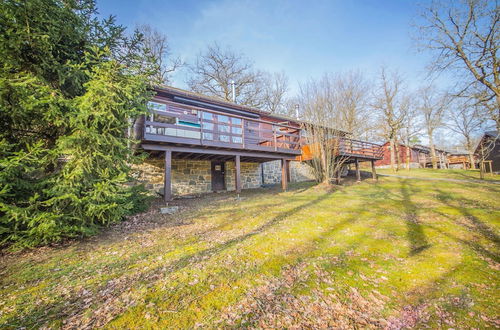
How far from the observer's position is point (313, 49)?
16203 mm

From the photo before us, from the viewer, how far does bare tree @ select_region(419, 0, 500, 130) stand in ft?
31.6

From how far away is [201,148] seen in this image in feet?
27.6

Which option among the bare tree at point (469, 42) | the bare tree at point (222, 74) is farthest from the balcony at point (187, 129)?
the bare tree at point (222, 74)

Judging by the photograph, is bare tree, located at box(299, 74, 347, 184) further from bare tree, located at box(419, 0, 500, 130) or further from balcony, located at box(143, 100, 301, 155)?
bare tree, located at box(419, 0, 500, 130)

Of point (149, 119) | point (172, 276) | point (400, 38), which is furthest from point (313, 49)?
point (172, 276)

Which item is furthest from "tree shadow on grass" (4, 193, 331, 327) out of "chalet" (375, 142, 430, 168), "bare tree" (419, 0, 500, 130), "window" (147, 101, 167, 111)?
"chalet" (375, 142, 430, 168)

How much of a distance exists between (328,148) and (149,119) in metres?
8.52

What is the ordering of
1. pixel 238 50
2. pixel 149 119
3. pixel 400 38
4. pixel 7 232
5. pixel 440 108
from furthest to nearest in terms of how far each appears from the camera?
pixel 238 50 < pixel 400 38 < pixel 440 108 < pixel 149 119 < pixel 7 232

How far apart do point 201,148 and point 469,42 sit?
14552 millimetres

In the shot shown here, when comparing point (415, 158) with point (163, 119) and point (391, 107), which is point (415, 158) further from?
point (163, 119)

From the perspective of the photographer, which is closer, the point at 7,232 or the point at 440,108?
the point at 7,232

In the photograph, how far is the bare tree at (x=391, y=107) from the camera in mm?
22219

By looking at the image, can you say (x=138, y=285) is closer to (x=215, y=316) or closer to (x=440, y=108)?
(x=215, y=316)

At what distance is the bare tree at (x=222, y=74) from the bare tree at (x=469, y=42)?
49.2 feet
